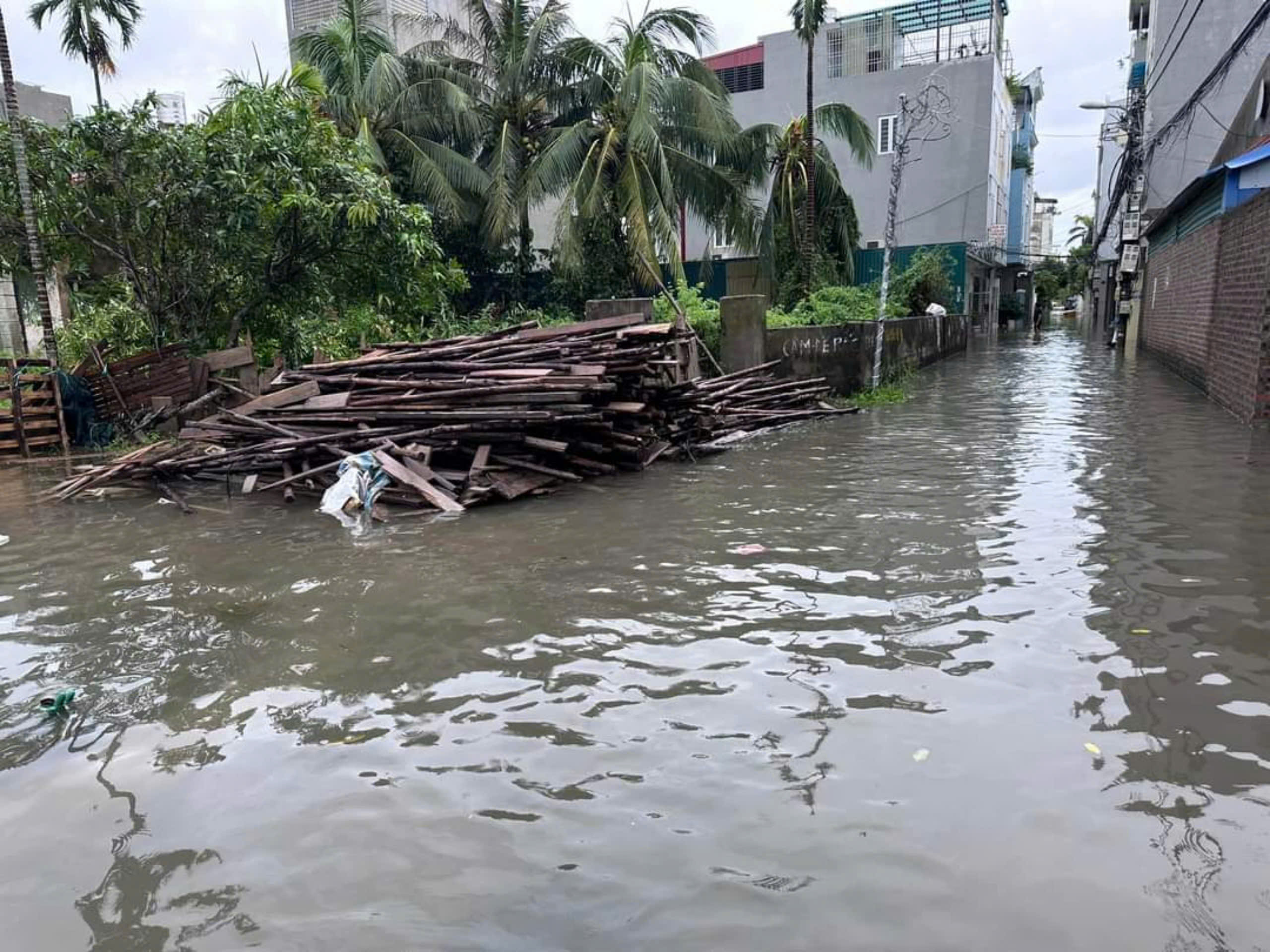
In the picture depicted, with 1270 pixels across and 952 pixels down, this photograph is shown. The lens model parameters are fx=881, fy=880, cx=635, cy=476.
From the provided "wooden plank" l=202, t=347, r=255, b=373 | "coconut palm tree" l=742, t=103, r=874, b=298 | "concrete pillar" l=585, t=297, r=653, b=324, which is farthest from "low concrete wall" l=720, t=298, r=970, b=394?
"wooden plank" l=202, t=347, r=255, b=373

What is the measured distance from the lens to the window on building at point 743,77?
33.0 metres

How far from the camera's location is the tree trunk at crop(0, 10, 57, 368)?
11719mm

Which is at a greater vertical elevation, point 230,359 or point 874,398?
point 230,359

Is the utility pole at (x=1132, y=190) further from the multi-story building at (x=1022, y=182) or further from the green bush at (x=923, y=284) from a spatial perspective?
the multi-story building at (x=1022, y=182)

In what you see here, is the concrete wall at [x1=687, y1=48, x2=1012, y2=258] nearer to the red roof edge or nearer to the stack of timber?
the red roof edge

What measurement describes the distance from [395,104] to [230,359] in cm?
1164

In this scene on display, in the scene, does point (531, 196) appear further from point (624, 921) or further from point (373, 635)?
point (624, 921)

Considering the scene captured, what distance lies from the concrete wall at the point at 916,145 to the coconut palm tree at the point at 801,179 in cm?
548

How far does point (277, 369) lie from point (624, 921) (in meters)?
12.2

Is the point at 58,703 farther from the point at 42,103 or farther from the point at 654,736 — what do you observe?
the point at 42,103

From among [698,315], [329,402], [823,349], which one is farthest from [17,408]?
[823,349]

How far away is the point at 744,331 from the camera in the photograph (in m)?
14.5

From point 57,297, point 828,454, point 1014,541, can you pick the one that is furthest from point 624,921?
point 57,297

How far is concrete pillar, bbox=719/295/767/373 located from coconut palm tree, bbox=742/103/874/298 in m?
8.69
